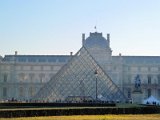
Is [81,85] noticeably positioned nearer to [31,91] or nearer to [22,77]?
[31,91]

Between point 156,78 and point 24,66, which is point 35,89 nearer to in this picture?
point 24,66

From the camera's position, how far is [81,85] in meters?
58.1

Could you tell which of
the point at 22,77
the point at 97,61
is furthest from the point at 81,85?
the point at 22,77

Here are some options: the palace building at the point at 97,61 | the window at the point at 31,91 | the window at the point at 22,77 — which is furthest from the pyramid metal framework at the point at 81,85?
the window at the point at 22,77

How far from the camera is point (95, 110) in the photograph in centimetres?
2600

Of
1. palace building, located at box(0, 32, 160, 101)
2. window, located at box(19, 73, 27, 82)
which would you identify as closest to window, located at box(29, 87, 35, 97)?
palace building, located at box(0, 32, 160, 101)

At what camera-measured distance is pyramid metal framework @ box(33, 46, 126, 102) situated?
185 ft

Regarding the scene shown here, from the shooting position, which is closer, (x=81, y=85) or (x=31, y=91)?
(x=81, y=85)

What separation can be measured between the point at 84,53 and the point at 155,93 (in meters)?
33.4

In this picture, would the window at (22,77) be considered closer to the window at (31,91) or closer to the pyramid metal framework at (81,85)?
the window at (31,91)

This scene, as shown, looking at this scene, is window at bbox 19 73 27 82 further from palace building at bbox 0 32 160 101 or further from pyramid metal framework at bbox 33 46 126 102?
pyramid metal framework at bbox 33 46 126 102

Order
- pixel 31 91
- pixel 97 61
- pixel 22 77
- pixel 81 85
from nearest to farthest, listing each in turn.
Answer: pixel 81 85
pixel 97 61
pixel 31 91
pixel 22 77

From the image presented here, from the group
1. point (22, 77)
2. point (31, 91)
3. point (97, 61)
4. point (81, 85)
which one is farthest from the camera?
point (22, 77)

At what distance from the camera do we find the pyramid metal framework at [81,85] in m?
56.4
